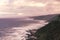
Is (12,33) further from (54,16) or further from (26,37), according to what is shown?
(54,16)

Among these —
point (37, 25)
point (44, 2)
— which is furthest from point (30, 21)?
point (44, 2)

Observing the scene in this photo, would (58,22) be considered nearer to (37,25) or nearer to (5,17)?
(37,25)

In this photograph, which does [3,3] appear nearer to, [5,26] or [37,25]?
[5,26]

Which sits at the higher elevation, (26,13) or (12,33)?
(26,13)

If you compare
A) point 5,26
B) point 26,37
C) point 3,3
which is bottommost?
point 26,37

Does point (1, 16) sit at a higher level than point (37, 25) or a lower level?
higher

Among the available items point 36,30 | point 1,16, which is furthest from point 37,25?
point 1,16
